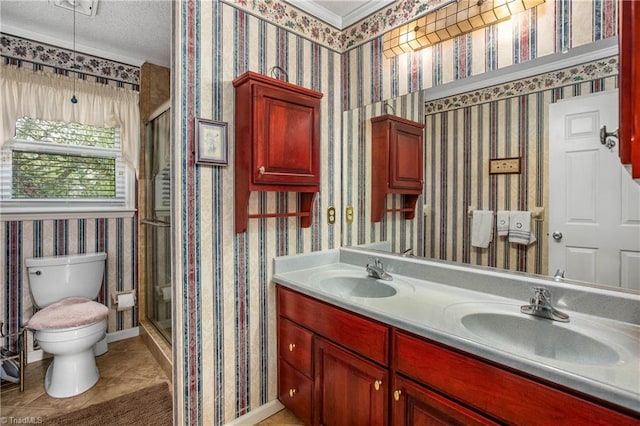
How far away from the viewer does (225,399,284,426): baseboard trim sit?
1743mm

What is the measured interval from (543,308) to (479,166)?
652mm

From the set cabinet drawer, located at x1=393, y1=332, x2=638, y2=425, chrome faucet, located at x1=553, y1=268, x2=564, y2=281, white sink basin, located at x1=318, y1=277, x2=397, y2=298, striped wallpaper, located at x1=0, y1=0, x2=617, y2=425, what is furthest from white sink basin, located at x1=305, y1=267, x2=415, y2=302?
chrome faucet, located at x1=553, y1=268, x2=564, y2=281

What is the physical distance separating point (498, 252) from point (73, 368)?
2597mm

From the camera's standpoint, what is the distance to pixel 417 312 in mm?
1223

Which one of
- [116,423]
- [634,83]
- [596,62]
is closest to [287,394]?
[116,423]

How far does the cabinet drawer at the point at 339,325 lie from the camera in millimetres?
1266

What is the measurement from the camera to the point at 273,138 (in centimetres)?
162

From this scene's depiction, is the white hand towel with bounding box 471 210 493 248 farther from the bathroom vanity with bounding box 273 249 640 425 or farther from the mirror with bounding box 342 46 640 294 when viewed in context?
the bathroom vanity with bounding box 273 249 640 425

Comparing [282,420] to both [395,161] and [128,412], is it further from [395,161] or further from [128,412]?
[395,161]

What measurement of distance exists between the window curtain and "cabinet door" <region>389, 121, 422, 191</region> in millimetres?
2202

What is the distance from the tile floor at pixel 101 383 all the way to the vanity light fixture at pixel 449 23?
266 centimetres

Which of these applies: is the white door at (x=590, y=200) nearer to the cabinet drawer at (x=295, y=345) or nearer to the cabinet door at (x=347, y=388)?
the cabinet door at (x=347, y=388)

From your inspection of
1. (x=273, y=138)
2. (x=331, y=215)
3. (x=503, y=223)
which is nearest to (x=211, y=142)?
(x=273, y=138)

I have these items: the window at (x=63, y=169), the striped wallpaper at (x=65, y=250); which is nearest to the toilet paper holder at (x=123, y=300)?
the striped wallpaper at (x=65, y=250)
